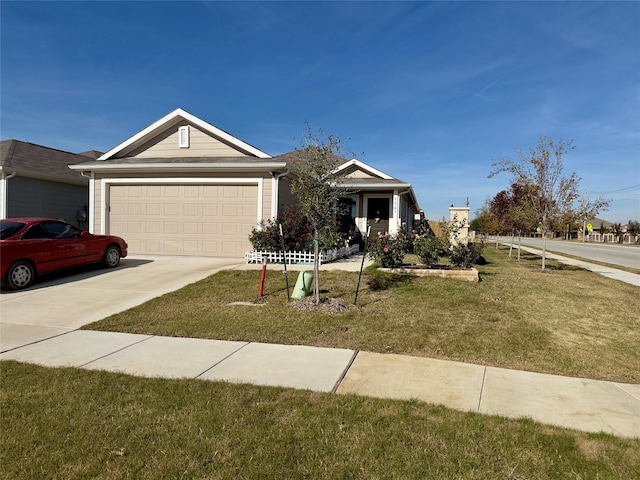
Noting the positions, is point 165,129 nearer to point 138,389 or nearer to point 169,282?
point 169,282

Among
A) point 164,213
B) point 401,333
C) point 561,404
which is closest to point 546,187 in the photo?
point 401,333

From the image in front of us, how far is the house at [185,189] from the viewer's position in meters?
13.3

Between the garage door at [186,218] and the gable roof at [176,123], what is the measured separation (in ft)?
4.77

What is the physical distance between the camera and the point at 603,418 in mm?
3459

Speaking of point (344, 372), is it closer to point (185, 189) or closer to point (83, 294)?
point (83, 294)

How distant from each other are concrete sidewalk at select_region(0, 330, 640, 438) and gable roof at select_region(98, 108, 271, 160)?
941 cm

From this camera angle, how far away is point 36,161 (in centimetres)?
1634

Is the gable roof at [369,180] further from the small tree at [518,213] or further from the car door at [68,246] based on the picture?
the car door at [68,246]

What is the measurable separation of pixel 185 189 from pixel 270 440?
11.9 meters

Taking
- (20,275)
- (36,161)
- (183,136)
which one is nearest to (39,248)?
(20,275)

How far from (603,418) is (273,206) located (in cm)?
1084

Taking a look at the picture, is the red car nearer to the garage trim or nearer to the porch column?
the garage trim

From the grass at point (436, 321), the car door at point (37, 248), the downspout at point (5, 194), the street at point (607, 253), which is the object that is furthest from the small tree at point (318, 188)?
the street at point (607, 253)

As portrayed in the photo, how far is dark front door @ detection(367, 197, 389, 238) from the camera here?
18094mm
